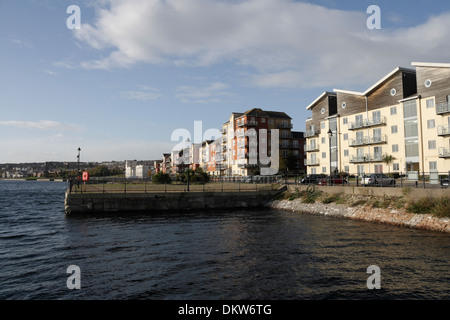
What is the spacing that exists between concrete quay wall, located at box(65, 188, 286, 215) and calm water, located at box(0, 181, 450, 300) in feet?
24.4

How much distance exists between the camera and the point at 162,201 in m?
31.0

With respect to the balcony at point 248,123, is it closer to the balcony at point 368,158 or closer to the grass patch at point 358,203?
the balcony at point 368,158

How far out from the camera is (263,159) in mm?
78125

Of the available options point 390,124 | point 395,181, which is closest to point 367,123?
point 390,124

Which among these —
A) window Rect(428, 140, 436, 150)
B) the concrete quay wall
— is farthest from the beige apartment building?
the concrete quay wall

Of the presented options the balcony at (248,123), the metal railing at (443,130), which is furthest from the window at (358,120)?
the balcony at (248,123)

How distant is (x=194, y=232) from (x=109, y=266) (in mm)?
7618

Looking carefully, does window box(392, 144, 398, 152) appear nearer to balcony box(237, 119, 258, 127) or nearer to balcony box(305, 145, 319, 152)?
balcony box(305, 145, 319, 152)

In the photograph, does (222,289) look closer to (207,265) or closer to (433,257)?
(207,265)

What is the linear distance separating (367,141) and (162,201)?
113 feet

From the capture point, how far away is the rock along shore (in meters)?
17.9

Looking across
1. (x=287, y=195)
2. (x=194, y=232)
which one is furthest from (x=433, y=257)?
(x=287, y=195)

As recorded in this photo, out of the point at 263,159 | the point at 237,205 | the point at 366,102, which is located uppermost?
the point at 366,102
